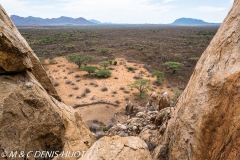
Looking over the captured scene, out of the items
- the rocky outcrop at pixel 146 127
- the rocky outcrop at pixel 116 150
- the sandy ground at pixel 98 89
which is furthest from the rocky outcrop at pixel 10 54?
the sandy ground at pixel 98 89

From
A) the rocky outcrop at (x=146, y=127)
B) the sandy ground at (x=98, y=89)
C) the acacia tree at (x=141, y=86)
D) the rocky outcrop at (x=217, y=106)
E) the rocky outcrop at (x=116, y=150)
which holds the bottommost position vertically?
the sandy ground at (x=98, y=89)

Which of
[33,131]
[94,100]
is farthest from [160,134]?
[94,100]

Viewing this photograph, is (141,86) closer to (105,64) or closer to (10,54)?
(105,64)

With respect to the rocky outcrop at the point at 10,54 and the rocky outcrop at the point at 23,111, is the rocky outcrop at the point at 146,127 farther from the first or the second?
the rocky outcrop at the point at 10,54

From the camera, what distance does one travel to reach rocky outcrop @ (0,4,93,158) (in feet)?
13.4

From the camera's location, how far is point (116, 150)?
13.1 feet

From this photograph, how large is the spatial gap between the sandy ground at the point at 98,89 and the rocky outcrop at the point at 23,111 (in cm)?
822

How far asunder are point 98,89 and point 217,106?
Answer: 16575 millimetres

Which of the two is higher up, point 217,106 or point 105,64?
point 217,106

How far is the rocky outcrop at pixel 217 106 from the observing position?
3.37 metres

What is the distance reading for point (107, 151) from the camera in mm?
3934

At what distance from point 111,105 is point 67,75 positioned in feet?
33.7

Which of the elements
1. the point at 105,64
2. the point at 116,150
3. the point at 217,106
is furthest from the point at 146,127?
the point at 105,64

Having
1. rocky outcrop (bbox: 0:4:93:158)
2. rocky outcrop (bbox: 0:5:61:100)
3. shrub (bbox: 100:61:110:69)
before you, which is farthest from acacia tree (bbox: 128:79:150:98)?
rocky outcrop (bbox: 0:5:61:100)
